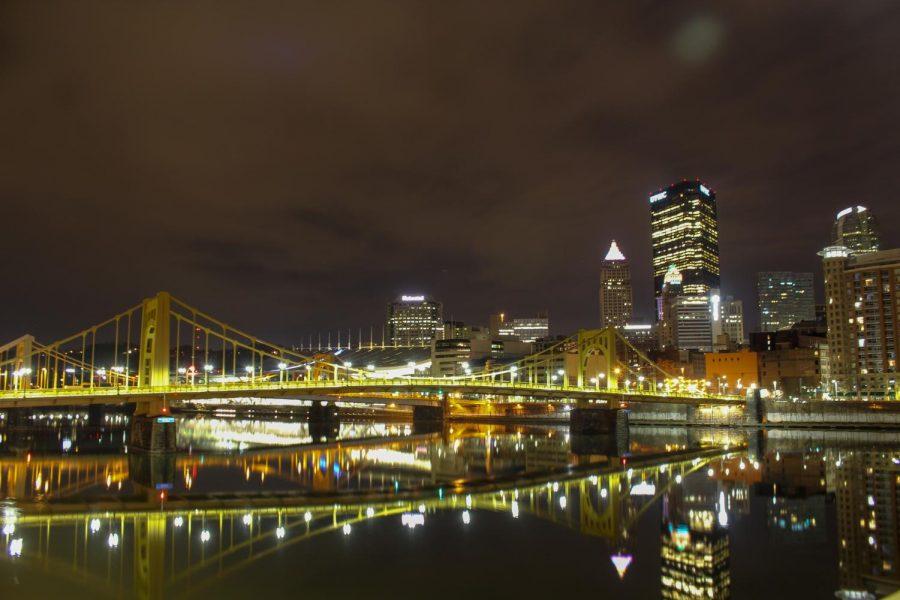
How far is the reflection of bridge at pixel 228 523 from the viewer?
19562mm

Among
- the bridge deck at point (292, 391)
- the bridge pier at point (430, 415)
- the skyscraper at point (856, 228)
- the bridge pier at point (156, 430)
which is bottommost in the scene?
the bridge pier at point (430, 415)

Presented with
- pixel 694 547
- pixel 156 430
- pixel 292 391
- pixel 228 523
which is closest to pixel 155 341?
pixel 156 430

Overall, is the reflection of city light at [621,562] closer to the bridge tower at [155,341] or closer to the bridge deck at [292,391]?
the bridge deck at [292,391]

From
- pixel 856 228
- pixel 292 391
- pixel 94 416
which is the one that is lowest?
pixel 94 416

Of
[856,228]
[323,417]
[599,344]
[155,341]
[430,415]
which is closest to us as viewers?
[155,341]

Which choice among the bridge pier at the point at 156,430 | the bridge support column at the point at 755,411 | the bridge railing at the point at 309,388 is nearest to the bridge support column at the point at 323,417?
the bridge railing at the point at 309,388

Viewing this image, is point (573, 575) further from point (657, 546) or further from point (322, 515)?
point (322, 515)

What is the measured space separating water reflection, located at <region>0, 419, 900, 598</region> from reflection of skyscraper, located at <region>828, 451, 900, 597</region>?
0.29ft

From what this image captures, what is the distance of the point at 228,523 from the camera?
26.0 m

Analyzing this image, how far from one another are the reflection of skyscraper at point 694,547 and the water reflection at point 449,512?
0.28ft

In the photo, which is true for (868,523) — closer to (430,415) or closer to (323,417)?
(430,415)

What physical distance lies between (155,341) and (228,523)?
1149 inches

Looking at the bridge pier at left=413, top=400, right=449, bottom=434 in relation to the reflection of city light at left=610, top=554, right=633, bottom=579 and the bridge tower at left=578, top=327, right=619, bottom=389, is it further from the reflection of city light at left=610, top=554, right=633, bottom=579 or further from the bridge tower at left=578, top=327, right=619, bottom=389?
the reflection of city light at left=610, top=554, right=633, bottom=579

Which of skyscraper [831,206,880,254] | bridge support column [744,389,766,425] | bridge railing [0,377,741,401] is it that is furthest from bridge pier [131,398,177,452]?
skyscraper [831,206,880,254]
